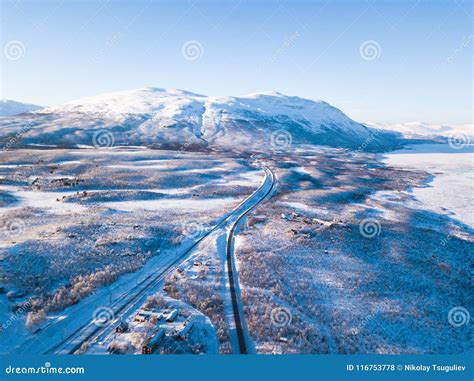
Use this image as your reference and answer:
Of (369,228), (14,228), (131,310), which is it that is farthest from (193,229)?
(369,228)

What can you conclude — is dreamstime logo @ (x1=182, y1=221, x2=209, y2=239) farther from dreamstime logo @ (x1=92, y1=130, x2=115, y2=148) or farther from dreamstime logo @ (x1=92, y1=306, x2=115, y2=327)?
dreamstime logo @ (x1=92, y1=130, x2=115, y2=148)

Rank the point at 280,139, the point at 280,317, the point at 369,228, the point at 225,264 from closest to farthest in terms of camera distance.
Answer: the point at 280,317 → the point at 225,264 → the point at 369,228 → the point at 280,139

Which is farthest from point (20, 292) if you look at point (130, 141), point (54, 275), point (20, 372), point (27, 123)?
point (27, 123)

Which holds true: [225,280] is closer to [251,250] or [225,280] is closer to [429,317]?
[251,250]
